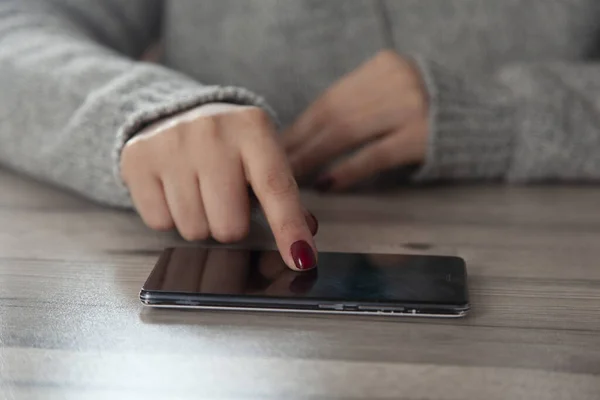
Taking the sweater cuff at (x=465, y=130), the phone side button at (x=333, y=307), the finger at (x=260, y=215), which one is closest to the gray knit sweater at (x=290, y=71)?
the sweater cuff at (x=465, y=130)

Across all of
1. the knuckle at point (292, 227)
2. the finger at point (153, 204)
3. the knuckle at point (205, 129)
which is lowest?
the knuckle at point (292, 227)

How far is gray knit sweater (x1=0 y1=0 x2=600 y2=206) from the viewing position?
58 cm

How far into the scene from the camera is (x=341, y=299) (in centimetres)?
38

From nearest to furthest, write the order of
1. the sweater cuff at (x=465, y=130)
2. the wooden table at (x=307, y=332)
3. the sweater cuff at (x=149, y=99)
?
the wooden table at (x=307, y=332) → the sweater cuff at (x=149, y=99) → the sweater cuff at (x=465, y=130)

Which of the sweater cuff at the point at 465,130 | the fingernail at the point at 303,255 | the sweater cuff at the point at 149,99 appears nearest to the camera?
the fingernail at the point at 303,255

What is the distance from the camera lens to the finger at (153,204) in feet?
1.62

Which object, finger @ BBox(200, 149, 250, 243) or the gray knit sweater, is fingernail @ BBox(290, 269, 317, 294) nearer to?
finger @ BBox(200, 149, 250, 243)

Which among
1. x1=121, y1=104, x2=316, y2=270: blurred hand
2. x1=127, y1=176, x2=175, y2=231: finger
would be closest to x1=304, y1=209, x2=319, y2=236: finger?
x1=121, y1=104, x2=316, y2=270: blurred hand

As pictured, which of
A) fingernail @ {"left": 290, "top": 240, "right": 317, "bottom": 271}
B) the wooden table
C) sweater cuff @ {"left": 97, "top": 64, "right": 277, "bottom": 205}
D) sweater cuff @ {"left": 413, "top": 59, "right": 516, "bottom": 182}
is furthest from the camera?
sweater cuff @ {"left": 413, "top": 59, "right": 516, "bottom": 182}

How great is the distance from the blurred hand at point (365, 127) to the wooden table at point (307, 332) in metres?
0.11

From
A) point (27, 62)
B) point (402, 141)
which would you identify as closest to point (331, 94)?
point (402, 141)

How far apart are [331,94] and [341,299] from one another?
33 cm

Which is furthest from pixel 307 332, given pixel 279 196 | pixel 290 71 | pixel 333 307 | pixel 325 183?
pixel 290 71

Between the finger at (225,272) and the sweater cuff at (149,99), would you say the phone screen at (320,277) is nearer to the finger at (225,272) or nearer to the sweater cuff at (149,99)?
the finger at (225,272)
